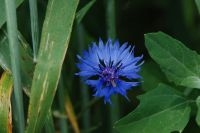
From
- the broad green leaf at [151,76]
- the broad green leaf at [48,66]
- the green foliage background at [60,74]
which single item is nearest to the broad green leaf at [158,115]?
the green foliage background at [60,74]

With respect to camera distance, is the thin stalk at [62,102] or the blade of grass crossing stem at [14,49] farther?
the thin stalk at [62,102]

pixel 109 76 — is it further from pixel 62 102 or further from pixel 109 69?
pixel 62 102

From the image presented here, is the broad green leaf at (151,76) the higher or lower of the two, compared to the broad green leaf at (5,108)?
lower

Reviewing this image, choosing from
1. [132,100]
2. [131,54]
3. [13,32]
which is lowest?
[132,100]

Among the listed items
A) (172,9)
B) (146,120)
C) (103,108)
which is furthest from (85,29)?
(146,120)

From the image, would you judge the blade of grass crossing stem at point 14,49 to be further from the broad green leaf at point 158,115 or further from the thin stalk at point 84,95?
the thin stalk at point 84,95

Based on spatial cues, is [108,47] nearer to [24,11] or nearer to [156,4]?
[24,11]
